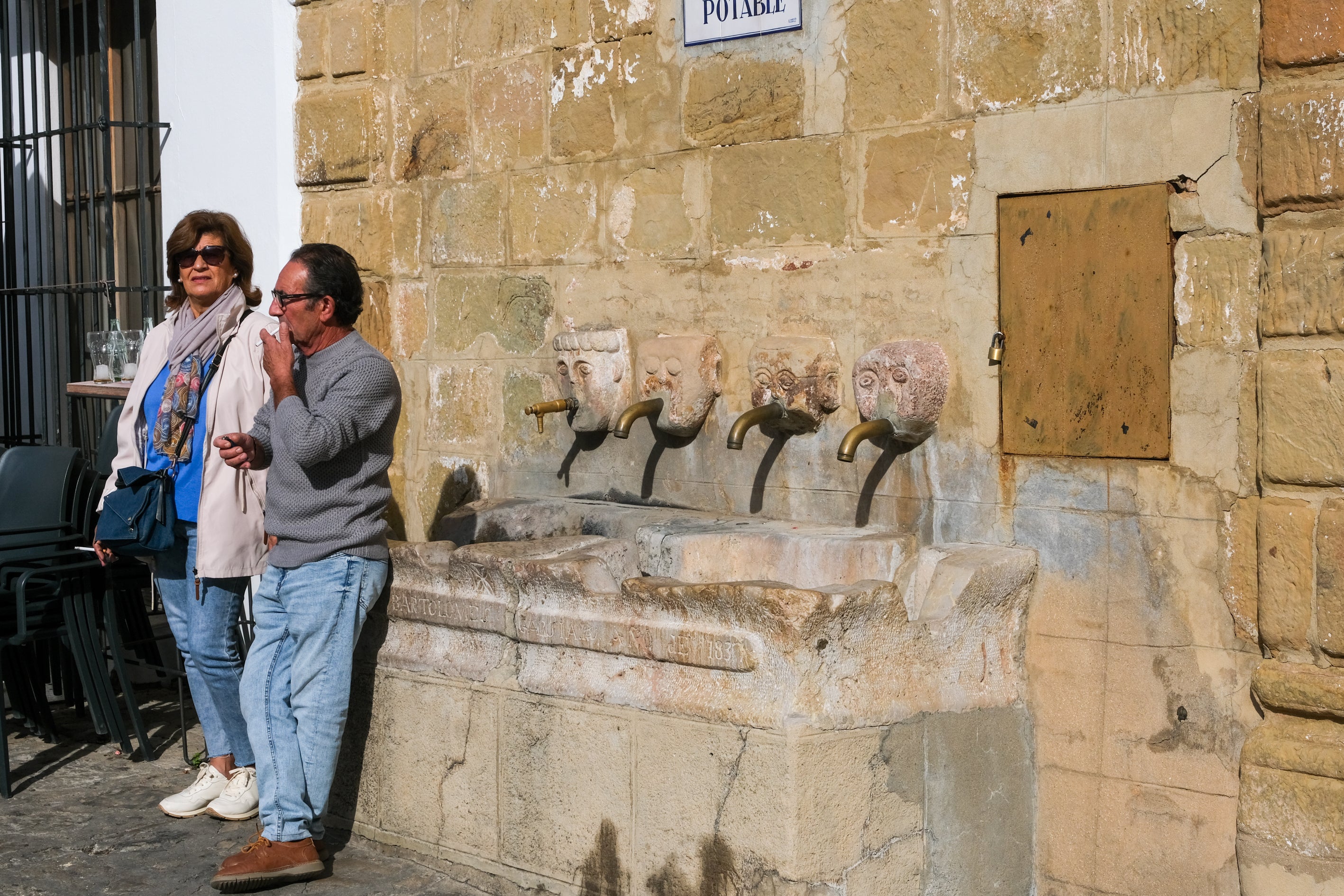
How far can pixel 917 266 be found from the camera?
12.2ft

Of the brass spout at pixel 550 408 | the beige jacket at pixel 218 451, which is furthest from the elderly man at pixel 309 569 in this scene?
the brass spout at pixel 550 408

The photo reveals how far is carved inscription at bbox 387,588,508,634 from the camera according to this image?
367 centimetres

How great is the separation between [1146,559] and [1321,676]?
470 millimetres

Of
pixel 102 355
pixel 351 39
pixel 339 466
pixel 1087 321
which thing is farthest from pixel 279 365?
pixel 102 355

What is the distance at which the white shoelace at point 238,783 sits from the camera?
414 centimetres

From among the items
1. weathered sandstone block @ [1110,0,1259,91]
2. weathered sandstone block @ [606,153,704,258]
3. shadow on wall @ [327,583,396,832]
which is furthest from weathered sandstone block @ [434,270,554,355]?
weathered sandstone block @ [1110,0,1259,91]

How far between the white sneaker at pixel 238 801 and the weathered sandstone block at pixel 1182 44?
3020 millimetres

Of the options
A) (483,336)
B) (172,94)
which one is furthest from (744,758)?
(172,94)

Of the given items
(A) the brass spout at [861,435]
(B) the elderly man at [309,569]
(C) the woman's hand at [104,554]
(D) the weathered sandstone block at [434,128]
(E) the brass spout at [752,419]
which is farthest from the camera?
(D) the weathered sandstone block at [434,128]

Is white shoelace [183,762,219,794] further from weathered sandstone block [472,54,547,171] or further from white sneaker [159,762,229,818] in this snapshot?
weathered sandstone block [472,54,547,171]

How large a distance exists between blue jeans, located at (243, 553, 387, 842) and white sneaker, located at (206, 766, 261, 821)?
506mm

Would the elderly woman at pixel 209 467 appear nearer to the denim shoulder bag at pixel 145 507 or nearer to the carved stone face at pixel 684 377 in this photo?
the denim shoulder bag at pixel 145 507

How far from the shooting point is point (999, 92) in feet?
11.6

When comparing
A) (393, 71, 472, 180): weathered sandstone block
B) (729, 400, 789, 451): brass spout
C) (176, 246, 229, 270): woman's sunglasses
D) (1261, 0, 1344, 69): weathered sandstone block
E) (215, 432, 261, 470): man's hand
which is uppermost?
(393, 71, 472, 180): weathered sandstone block
